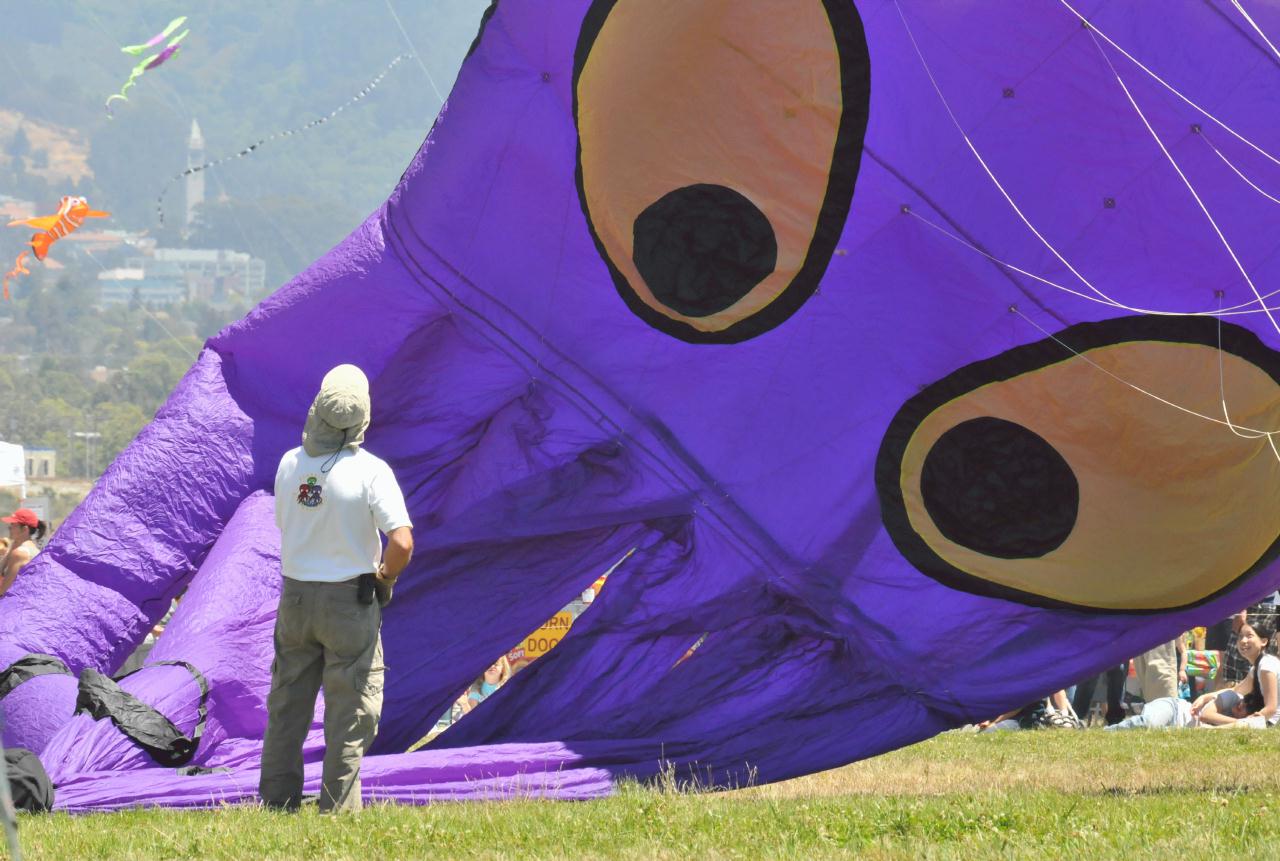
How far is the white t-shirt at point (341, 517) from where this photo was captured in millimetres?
6191

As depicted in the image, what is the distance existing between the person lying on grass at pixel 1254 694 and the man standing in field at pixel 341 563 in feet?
22.1

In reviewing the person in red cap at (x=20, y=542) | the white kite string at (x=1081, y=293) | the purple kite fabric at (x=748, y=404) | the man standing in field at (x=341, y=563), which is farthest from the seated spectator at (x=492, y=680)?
the man standing in field at (x=341, y=563)

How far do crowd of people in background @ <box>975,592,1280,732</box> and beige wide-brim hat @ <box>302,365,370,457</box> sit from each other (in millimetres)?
5365

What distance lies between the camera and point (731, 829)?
17.6ft

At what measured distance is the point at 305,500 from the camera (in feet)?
20.4

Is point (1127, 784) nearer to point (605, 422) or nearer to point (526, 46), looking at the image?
point (605, 422)

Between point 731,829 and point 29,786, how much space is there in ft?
9.34

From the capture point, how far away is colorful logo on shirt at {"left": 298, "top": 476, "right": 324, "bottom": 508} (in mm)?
6207

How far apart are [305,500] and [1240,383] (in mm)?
3787

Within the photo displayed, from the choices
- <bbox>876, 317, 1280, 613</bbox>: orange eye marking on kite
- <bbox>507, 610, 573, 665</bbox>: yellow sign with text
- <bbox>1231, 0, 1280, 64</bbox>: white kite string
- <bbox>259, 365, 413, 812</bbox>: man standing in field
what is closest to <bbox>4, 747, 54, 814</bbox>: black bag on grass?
<bbox>259, 365, 413, 812</bbox>: man standing in field

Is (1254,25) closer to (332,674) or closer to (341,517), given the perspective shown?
(341,517)

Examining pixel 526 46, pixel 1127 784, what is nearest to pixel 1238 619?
pixel 1127 784

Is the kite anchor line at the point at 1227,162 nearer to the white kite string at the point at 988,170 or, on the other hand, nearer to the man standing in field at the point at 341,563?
the white kite string at the point at 988,170

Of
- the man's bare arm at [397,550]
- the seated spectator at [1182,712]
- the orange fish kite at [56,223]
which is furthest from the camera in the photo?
the orange fish kite at [56,223]
